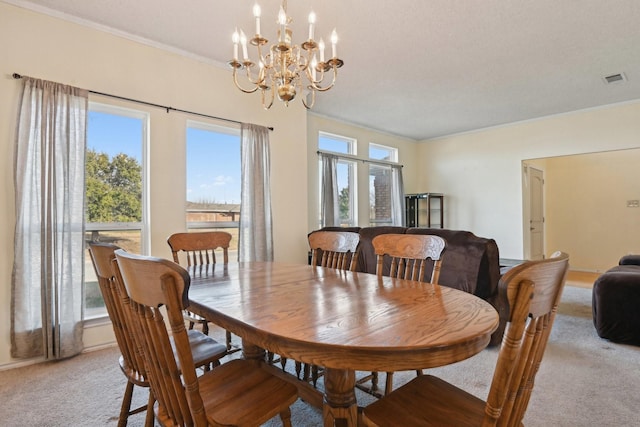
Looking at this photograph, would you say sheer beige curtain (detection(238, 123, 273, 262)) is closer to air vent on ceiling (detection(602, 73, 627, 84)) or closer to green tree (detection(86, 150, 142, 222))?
green tree (detection(86, 150, 142, 222))

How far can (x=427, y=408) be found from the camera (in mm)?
1094

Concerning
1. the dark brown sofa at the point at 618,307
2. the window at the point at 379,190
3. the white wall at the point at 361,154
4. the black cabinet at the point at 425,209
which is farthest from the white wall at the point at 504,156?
the dark brown sofa at the point at 618,307

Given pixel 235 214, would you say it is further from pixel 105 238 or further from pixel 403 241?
pixel 403 241

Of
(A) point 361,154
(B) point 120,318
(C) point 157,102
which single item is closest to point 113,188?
(C) point 157,102

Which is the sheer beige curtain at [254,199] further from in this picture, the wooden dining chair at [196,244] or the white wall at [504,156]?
the white wall at [504,156]

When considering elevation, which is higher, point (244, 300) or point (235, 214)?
point (235, 214)

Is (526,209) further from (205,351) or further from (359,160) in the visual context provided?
(205,351)

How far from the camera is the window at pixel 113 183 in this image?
2820 mm

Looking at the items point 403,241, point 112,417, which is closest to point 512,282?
point 403,241

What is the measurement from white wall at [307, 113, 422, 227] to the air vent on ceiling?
3228 millimetres

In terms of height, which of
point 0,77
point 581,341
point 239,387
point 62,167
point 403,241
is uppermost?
point 0,77

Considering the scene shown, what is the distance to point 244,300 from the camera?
134 cm

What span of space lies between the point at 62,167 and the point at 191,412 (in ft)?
8.14

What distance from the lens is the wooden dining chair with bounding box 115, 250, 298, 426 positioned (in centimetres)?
83
